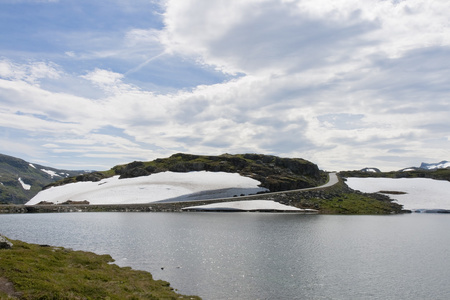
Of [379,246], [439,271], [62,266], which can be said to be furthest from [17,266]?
[379,246]

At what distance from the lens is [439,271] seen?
127ft

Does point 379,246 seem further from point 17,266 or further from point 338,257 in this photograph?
point 17,266

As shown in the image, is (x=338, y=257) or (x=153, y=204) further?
(x=153, y=204)

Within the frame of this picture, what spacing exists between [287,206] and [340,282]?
3677 inches

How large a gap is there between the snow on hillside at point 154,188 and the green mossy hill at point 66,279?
94.6 metres

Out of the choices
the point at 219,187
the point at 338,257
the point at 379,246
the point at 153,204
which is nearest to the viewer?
the point at 338,257

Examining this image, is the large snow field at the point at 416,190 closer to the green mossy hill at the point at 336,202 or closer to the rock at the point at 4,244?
the green mossy hill at the point at 336,202

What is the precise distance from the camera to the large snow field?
146913mm

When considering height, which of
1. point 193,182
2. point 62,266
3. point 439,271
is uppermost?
point 193,182

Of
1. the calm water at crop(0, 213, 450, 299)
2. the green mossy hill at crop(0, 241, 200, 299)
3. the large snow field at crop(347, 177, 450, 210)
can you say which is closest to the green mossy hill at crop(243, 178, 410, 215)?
the large snow field at crop(347, 177, 450, 210)

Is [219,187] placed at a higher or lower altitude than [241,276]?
higher

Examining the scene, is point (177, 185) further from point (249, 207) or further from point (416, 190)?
point (416, 190)

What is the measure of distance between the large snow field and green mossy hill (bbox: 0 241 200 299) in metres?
146

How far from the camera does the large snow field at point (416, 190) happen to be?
482ft
